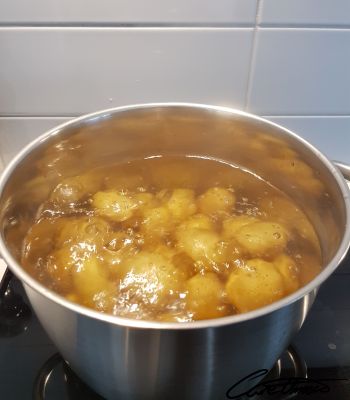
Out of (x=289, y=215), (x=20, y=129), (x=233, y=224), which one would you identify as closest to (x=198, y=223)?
(x=233, y=224)

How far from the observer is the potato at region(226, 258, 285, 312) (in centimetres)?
55

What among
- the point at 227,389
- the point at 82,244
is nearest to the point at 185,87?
the point at 82,244

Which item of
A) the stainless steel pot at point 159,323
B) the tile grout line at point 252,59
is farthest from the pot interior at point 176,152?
the tile grout line at point 252,59

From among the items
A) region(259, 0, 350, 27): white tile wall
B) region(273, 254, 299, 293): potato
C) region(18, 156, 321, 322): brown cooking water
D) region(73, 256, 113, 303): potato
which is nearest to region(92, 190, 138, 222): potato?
region(18, 156, 321, 322): brown cooking water

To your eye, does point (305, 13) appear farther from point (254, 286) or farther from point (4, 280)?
point (4, 280)

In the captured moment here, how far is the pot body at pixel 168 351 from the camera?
42 cm

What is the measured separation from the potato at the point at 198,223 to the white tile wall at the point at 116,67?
0.23 metres

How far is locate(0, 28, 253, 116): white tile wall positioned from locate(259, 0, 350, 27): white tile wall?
4 cm

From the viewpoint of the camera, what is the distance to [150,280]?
22.3 inches

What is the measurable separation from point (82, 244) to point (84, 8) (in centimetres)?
35

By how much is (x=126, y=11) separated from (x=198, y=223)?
333mm

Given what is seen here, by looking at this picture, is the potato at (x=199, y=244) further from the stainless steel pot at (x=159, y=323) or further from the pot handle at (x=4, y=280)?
the pot handle at (x=4, y=280)

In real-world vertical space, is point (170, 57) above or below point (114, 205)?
above

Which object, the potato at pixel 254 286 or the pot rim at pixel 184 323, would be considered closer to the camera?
the pot rim at pixel 184 323
